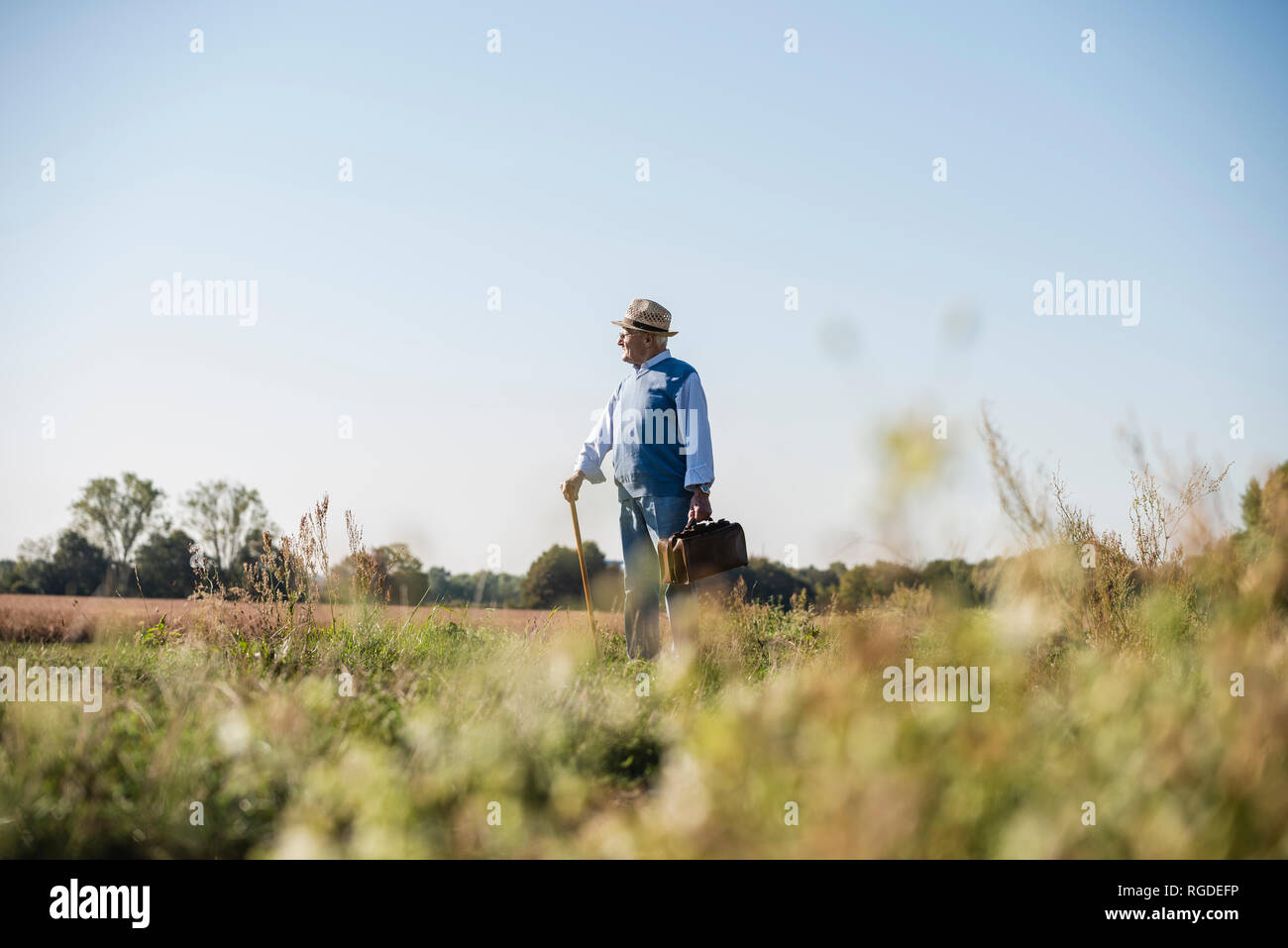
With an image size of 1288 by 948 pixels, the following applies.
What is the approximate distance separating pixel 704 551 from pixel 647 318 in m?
1.67

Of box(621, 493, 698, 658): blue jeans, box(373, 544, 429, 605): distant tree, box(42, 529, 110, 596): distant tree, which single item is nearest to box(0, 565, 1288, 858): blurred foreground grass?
box(621, 493, 698, 658): blue jeans

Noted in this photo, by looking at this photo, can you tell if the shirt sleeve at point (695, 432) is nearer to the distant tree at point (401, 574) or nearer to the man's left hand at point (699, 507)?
the man's left hand at point (699, 507)

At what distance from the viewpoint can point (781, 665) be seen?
216 inches

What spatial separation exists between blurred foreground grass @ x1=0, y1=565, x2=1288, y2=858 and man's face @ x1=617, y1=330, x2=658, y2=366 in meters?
2.19

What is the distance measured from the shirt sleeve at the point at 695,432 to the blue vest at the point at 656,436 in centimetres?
2

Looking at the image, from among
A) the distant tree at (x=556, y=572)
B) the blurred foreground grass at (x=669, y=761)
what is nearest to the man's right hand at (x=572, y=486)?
the blurred foreground grass at (x=669, y=761)

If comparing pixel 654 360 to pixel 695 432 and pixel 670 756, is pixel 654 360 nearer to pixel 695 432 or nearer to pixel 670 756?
pixel 695 432

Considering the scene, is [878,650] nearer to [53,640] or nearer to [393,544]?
[393,544]

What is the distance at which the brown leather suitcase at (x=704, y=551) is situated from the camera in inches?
199

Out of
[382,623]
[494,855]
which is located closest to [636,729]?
[494,855]

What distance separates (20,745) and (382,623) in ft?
9.01

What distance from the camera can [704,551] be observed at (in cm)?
508

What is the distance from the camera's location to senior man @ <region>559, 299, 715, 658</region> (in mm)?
5383
